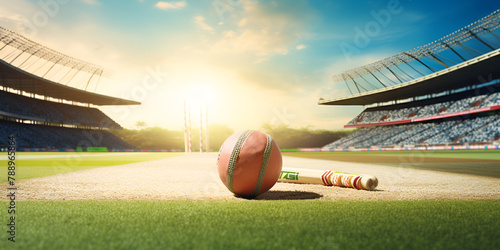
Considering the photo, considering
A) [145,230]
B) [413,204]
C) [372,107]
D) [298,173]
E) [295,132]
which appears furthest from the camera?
[295,132]

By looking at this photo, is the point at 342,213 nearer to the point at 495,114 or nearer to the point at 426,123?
the point at 495,114

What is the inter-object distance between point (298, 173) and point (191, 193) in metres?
2.56

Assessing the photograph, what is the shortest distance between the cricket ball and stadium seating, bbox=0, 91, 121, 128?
44.5 m

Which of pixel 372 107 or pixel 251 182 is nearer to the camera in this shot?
pixel 251 182

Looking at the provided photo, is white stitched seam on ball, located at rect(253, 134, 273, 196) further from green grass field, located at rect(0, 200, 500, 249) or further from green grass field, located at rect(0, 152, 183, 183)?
green grass field, located at rect(0, 152, 183, 183)

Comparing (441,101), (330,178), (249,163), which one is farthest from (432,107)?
(249,163)

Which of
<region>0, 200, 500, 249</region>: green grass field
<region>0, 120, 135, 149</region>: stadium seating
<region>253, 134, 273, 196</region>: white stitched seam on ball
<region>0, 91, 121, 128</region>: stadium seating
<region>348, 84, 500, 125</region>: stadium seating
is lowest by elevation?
<region>0, 200, 500, 249</region>: green grass field

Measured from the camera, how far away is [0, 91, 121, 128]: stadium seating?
40.1 meters

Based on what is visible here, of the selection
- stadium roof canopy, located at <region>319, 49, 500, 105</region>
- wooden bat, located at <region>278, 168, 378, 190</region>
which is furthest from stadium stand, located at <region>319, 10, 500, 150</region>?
wooden bat, located at <region>278, 168, 378, 190</region>

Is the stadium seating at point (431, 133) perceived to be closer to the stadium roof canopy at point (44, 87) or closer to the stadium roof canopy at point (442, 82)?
the stadium roof canopy at point (442, 82)

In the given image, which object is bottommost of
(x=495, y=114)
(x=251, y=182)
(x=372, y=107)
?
(x=251, y=182)

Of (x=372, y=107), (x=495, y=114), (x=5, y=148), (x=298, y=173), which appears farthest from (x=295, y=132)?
(x=298, y=173)

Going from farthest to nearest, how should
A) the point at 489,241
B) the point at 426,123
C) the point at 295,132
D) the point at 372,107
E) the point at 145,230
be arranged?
the point at 295,132
the point at 372,107
the point at 426,123
the point at 145,230
the point at 489,241

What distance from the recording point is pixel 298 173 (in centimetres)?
687
